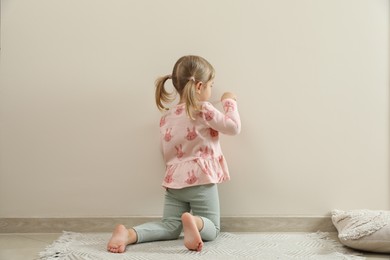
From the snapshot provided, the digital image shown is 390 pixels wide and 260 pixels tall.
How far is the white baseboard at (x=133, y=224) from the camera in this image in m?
1.87

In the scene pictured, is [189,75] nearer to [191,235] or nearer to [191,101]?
[191,101]

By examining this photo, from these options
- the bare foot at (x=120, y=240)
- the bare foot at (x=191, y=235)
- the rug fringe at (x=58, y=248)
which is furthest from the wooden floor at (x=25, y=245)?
the bare foot at (x=191, y=235)

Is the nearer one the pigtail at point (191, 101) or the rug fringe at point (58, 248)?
the rug fringe at point (58, 248)

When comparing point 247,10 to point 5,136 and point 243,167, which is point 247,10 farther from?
point 5,136

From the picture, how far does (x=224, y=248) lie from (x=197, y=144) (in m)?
0.36

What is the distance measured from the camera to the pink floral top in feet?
5.68

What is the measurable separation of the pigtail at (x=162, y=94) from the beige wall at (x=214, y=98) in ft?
0.22

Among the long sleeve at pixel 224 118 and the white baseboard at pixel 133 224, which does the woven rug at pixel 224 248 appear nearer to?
the white baseboard at pixel 133 224

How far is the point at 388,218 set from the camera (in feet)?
5.35

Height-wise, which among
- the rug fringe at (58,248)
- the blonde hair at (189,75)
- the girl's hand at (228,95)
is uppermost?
the blonde hair at (189,75)

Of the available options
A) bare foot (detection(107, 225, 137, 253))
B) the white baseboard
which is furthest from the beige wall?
bare foot (detection(107, 225, 137, 253))

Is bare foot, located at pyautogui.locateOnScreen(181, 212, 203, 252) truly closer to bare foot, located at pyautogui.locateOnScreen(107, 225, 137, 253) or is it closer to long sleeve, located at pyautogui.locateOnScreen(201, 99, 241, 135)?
bare foot, located at pyautogui.locateOnScreen(107, 225, 137, 253)

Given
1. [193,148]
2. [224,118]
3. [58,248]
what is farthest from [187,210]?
[58,248]

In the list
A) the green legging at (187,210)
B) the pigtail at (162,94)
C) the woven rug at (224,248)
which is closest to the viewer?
the woven rug at (224,248)
